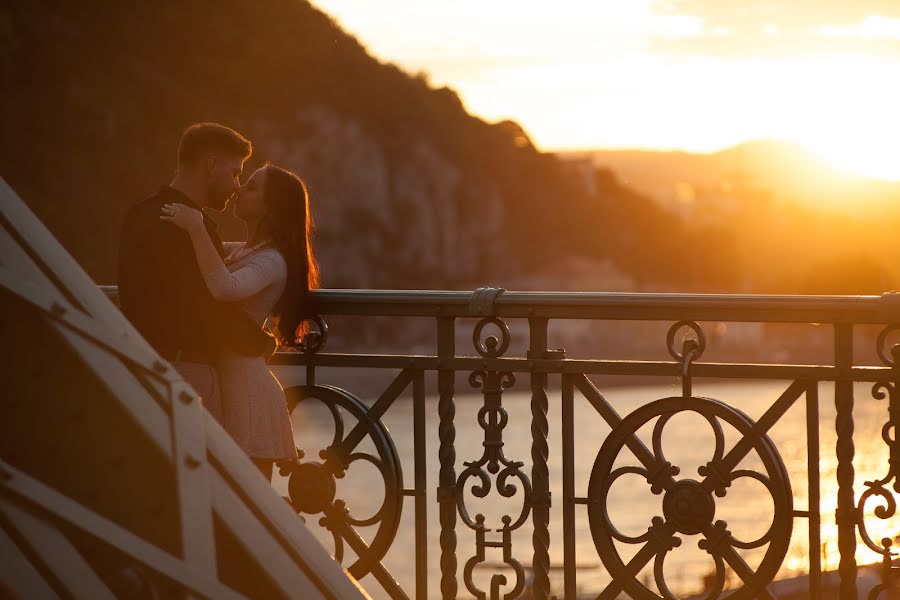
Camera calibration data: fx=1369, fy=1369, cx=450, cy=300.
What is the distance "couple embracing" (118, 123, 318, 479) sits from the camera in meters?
3.87

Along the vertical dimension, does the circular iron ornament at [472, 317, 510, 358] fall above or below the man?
below

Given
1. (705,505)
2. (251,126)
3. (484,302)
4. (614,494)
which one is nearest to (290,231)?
(484,302)

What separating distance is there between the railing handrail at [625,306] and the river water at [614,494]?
0.47 meters

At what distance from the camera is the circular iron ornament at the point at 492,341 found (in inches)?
171

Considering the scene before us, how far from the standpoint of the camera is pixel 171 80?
244ft

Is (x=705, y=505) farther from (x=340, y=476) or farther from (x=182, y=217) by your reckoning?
(x=182, y=217)

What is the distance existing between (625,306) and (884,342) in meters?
0.77

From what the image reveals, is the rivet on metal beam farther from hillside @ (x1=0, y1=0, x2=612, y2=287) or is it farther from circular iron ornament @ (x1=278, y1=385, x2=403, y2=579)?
hillside @ (x1=0, y1=0, x2=612, y2=287)

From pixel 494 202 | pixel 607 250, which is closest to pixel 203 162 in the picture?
pixel 494 202

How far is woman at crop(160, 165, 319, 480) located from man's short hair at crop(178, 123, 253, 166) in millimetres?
203

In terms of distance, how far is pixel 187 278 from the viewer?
153 inches

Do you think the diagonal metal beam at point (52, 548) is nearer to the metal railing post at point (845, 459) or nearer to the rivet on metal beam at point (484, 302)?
the rivet on metal beam at point (484, 302)

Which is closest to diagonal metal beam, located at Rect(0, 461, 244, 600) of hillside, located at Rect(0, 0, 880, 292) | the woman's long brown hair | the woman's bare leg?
the woman's bare leg

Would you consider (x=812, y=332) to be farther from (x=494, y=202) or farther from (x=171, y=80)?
(x=171, y=80)
